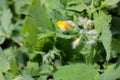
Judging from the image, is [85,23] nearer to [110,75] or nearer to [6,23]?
[110,75]

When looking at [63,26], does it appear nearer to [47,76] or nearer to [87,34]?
[87,34]

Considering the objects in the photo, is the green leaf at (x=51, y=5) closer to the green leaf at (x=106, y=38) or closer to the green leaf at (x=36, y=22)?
the green leaf at (x=36, y=22)

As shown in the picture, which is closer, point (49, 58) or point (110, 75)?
point (110, 75)

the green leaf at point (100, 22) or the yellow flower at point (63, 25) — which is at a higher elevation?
the green leaf at point (100, 22)

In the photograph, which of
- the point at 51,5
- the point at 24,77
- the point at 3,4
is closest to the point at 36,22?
the point at 51,5

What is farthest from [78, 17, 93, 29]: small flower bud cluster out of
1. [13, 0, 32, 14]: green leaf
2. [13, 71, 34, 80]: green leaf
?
[13, 0, 32, 14]: green leaf

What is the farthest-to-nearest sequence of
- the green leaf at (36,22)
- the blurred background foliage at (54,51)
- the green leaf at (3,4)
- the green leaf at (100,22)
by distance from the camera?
1. the green leaf at (3,4)
2. the green leaf at (36,22)
3. the blurred background foliage at (54,51)
4. the green leaf at (100,22)

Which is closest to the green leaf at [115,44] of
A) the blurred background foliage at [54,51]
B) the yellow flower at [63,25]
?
the blurred background foliage at [54,51]

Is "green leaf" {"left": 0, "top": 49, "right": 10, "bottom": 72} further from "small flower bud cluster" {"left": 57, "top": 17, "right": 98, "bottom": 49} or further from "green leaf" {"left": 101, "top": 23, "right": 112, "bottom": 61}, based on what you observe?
"green leaf" {"left": 101, "top": 23, "right": 112, "bottom": 61}

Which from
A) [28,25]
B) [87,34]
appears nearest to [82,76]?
[87,34]
